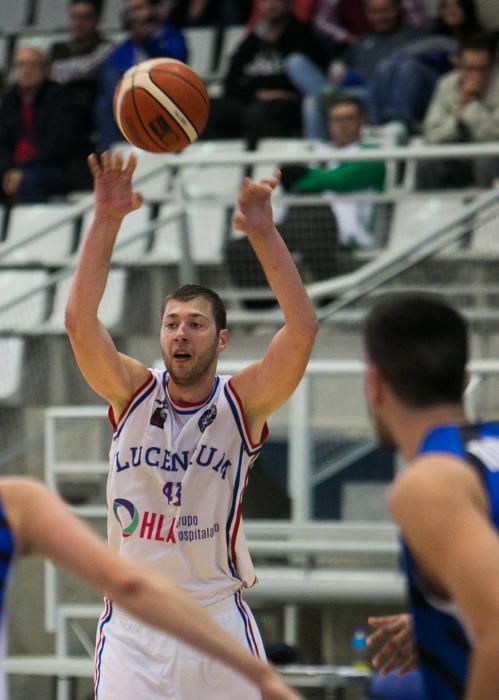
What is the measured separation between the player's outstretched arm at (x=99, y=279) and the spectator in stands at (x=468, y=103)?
4520 mm

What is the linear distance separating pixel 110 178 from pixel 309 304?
35.3 inches

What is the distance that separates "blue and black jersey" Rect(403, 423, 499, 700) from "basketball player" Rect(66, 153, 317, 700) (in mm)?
2129

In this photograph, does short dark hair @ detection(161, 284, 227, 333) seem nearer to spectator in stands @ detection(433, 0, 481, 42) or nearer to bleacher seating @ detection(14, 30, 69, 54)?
spectator in stands @ detection(433, 0, 481, 42)

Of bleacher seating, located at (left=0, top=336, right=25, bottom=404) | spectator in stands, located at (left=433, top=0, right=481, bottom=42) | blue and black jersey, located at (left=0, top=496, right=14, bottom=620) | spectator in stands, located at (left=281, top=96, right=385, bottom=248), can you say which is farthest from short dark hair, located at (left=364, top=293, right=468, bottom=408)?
spectator in stands, located at (left=433, top=0, right=481, bottom=42)

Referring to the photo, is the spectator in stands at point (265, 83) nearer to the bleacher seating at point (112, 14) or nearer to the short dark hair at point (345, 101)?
the short dark hair at point (345, 101)

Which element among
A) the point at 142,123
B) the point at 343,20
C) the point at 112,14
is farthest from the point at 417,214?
the point at 112,14

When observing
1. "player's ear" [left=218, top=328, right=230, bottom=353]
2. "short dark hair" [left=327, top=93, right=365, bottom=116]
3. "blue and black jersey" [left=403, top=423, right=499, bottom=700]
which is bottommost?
"blue and black jersey" [left=403, top=423, right=499, bottom=700]

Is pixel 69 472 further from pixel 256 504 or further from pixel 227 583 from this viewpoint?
pixel 227 583

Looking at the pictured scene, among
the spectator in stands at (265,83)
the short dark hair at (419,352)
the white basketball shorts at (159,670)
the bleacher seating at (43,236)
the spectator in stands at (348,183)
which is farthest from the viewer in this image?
the spectator in stands at (265,83)

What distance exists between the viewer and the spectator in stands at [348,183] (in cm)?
911

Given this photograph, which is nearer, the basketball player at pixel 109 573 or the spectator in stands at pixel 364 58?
the basketball player at pixel 109 573

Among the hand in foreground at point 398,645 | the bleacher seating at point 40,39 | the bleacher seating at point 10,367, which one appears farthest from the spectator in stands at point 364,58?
the hand in foreground at point 398,645

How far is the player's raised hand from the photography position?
5375 millimetres

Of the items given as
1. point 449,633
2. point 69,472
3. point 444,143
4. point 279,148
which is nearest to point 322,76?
point 279,148
